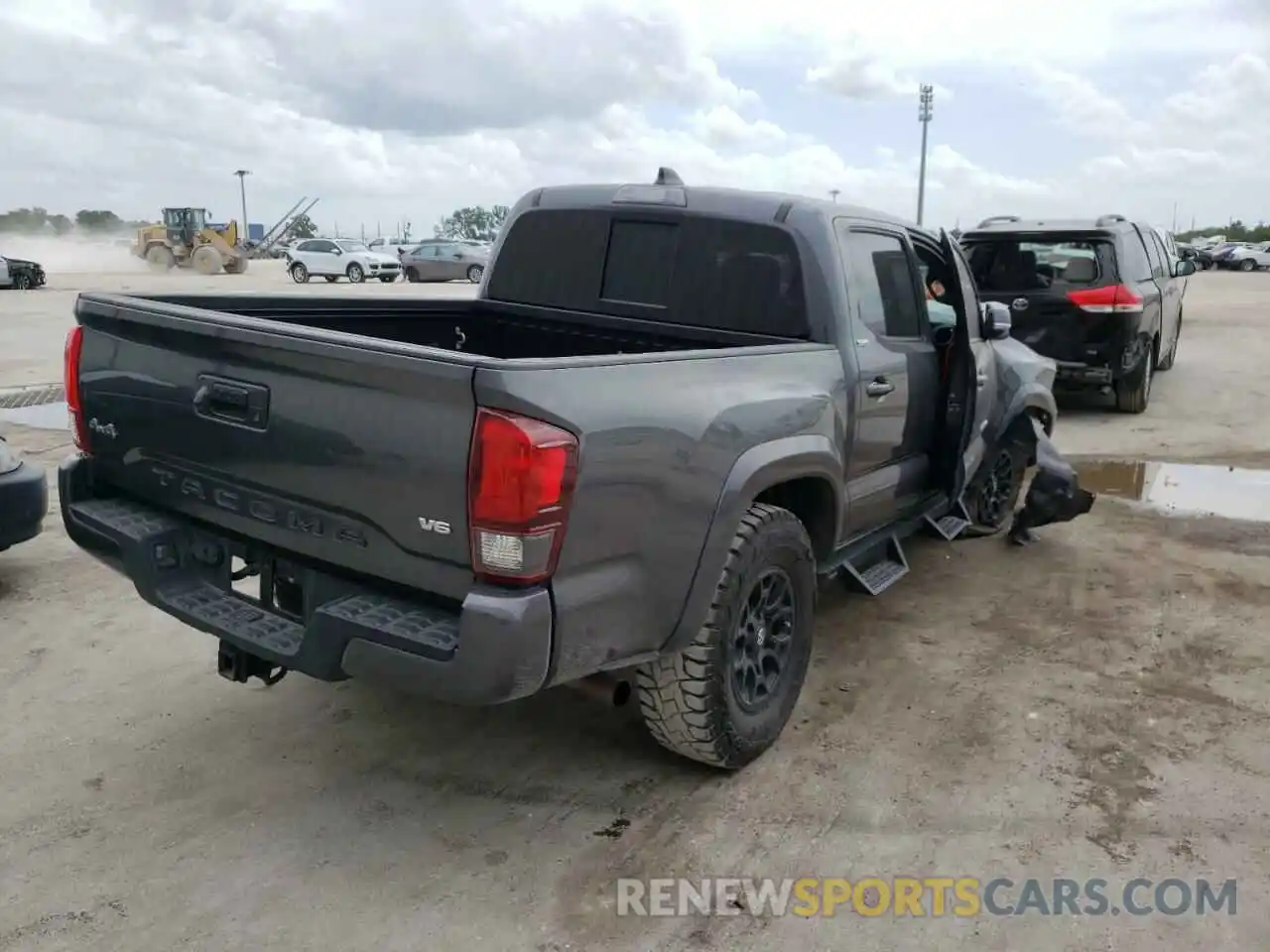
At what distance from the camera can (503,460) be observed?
2561mm

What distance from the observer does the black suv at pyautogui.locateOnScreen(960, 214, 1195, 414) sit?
9.77 metres

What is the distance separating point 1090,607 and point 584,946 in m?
3.64

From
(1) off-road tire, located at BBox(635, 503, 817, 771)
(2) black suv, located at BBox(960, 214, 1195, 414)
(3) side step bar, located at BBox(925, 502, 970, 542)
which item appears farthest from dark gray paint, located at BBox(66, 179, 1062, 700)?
(2) black suv, located at BBox(960, 214, 1195, 414)

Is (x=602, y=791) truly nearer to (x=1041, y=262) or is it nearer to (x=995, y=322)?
(x=995, y=322)

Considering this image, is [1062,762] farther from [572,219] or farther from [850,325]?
[572,219]

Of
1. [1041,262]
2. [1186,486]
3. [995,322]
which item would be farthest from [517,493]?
[1041,262]

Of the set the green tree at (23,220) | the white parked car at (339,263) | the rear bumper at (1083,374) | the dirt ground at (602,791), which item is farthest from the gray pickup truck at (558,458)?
the green tree at (23,220)

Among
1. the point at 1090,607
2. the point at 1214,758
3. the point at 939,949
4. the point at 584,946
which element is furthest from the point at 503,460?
the point at 1090,607

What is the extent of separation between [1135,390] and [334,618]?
991 cm

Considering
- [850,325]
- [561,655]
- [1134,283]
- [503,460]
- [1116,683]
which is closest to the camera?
[503,460]

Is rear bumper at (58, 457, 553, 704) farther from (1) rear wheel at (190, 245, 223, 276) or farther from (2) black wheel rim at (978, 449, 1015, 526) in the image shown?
(1) rear wheel at (190, 245, 223, 276)

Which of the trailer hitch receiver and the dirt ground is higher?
the trailer hitch receiver

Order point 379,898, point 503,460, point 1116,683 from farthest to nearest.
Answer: point 1116,683 → point 379,898 → point 503,460

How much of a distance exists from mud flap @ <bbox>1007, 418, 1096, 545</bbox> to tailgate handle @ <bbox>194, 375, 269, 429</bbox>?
468cm
